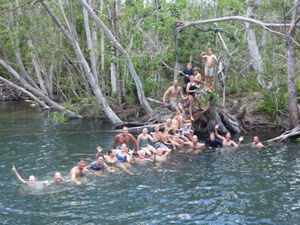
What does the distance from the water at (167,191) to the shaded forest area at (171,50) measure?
497cm

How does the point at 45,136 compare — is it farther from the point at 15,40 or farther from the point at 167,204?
the point at 167,204

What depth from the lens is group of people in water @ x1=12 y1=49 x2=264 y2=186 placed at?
45.8ft

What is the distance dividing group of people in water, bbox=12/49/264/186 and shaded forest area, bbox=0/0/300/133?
177cm

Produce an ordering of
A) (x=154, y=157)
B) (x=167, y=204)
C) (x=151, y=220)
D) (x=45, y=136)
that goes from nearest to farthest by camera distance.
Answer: (x=151, y=220) < (x=167, y=204) < (x=154, y=157) < (x=45, y=136)

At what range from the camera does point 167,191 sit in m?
11.9

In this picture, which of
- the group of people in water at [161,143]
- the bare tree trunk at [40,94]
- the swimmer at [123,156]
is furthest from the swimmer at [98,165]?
the bare tree trunk at [40,94]

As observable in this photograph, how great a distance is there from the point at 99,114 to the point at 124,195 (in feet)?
56.3

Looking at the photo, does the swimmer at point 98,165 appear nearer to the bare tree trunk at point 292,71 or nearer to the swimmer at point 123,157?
the swimmer at point 123,157

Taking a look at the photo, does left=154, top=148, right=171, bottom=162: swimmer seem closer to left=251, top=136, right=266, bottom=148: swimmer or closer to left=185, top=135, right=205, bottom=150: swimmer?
left=185, top=135, right=205, bottom=150: swimmer

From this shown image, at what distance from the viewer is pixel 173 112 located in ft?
72.4

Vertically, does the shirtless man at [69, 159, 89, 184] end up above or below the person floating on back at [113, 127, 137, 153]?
below

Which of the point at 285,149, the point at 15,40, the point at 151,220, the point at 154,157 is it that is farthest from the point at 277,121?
the point at 15,40

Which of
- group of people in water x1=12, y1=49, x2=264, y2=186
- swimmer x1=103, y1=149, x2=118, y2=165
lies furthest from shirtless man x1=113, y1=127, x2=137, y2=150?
swimmer x1=103, y1=149, x2=118, y2=165

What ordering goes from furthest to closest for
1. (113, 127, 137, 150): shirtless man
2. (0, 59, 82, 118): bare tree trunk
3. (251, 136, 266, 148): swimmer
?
(0, 59, 82, 118): bare tree trunk → (251, 136, 266, 148): swimmer → (113, 127, 137, 150): shirtless man
